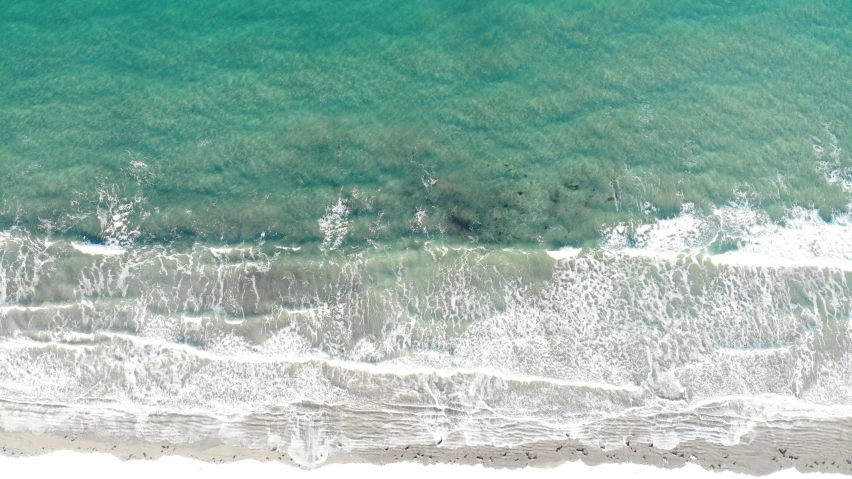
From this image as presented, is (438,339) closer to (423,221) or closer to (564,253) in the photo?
(423,221)

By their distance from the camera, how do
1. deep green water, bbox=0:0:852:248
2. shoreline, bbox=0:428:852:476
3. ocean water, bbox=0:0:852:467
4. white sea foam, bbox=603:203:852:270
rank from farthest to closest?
deep green water, bbox=0:0:852:248
white sea foam, bbox=603:203:852:270
ocean water, bbox=0:0:852:467
shoreline, bbox=0:428:852:476

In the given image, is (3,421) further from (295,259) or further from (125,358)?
(295,259)

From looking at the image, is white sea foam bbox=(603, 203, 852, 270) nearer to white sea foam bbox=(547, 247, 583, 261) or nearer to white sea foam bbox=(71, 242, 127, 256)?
white sea foam bbox=(547, 247, 583, 261)

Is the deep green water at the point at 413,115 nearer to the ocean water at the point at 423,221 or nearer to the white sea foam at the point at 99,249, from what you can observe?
the ocean water at the point at 423,221

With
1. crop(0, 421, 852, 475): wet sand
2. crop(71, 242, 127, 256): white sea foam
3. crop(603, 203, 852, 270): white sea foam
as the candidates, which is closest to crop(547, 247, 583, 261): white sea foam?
crop(603, 203, 852, 270): white sea foam

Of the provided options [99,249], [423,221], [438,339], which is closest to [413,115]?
[423,221]

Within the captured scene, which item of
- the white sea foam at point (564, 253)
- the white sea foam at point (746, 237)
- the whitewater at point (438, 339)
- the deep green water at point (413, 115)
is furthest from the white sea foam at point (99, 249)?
the white sea foam at point (746, 237)
